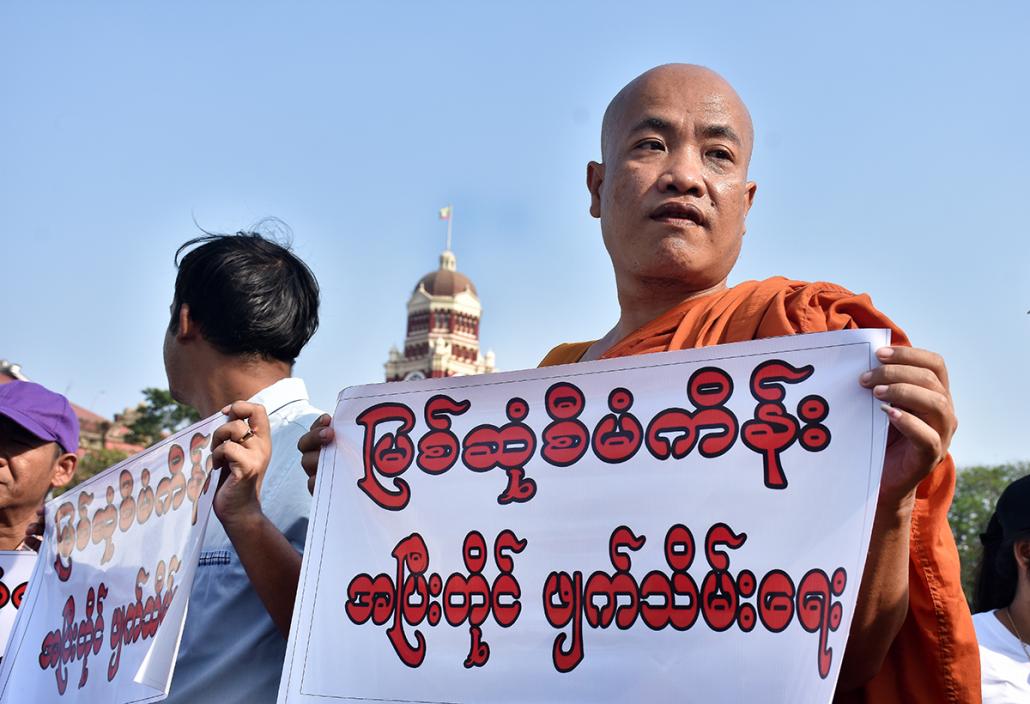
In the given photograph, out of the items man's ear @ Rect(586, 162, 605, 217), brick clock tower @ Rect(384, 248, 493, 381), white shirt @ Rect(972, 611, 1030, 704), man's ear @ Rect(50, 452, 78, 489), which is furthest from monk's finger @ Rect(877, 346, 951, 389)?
Result: brick clock tower @ Rect(384, 248, 493, 381)

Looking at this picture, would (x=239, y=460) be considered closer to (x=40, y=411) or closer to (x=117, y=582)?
(x=117, y=582)

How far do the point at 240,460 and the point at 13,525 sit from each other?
67.1 inches

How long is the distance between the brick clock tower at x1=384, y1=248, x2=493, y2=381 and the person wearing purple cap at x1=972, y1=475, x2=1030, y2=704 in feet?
236

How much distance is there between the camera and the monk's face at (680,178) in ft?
7.14

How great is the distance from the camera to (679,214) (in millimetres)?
2172

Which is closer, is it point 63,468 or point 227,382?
point 227,382

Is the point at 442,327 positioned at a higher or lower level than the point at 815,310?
higher

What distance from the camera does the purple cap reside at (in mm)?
3375

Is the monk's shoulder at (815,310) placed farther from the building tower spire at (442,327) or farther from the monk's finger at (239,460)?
the building tower spire at (442,327)

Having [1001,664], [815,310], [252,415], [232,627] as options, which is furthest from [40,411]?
[1001,664]

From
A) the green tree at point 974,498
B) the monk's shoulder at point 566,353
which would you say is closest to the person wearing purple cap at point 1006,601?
the monk's shoulder at point 566,353

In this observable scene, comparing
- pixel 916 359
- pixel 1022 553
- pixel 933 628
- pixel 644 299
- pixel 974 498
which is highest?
pixel 974 498

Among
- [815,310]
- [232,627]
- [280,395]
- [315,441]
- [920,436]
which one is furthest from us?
[280,395]

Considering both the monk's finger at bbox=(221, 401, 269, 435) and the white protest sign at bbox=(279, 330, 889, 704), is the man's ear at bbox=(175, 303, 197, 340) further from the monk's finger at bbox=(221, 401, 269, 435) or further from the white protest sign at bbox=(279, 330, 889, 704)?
the white protest sign at bbox=(279, 330, 889, 704)
